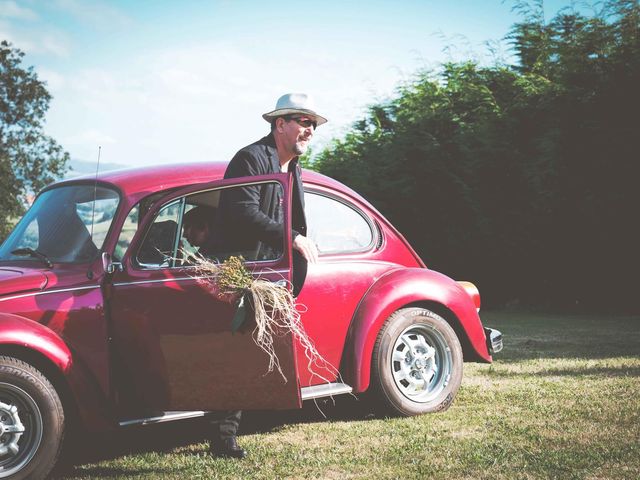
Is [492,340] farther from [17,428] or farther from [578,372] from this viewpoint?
[17,428]

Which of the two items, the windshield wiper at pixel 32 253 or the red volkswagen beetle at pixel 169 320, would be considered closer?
the red volkswagen beetle at pixel 169 320

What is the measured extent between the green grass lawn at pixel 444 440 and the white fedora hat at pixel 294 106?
7.77 feet

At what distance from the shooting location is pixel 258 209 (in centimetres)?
471

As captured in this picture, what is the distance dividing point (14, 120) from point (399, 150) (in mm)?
33817

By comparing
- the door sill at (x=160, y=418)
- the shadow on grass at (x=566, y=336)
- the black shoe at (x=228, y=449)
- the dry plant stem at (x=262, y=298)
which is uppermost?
the dry plant stem at (x=262, y=298)

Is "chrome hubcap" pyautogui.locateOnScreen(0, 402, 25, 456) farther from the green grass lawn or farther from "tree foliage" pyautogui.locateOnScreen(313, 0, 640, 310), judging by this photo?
"tree foliage" pyautogui.locateOnScreen(313, 0, 640, 310)

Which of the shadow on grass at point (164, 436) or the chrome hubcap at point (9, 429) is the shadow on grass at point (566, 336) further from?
the chrome hubcap at point (9, 429)

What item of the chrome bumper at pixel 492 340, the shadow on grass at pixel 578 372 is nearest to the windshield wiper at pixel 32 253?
the chrome bumper at pixel 492 340

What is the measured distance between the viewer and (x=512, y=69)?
15656 mm

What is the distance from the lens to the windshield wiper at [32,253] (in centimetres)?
484

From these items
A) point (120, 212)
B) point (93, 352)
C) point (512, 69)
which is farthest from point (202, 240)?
point (512, 69)

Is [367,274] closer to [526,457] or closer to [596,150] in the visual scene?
[526,457]

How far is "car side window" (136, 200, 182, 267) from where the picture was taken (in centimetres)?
481

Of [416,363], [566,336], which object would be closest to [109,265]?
[416,363]
